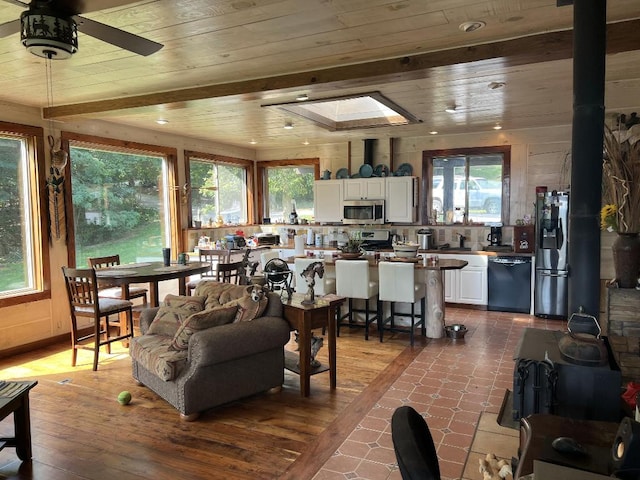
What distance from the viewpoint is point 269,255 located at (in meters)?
6.11

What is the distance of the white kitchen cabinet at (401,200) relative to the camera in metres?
7.29

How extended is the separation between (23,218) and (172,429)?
3300 mm

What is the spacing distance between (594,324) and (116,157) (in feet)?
19.2

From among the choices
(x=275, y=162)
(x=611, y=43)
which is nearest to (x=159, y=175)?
(x=275, y=162)

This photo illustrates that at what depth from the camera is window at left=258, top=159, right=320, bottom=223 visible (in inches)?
342

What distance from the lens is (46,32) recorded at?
2020 millimetres

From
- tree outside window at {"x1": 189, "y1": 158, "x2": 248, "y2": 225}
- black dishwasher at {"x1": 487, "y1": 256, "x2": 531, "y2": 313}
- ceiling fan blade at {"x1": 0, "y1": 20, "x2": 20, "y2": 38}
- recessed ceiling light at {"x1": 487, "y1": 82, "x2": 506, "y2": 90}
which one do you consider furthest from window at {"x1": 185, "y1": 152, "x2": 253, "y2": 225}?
ceiling fan blade at {"x1": 0, "y1": 20, "x2": 20, "y2": 38}

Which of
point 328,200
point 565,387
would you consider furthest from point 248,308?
point 328,200

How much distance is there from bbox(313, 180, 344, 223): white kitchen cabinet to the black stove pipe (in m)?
5.66

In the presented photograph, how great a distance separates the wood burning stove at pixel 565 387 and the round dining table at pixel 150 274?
359cm

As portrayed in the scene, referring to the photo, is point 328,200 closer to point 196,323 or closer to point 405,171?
point 405,171

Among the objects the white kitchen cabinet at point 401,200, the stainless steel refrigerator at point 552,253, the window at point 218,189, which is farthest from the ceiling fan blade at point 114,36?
the white kitchen cabinet at point 401,200

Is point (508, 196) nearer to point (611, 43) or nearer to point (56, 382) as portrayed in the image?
point (611, 43)

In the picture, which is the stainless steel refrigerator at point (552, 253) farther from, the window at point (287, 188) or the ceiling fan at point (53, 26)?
the ceiling fan at point (53, 26)
